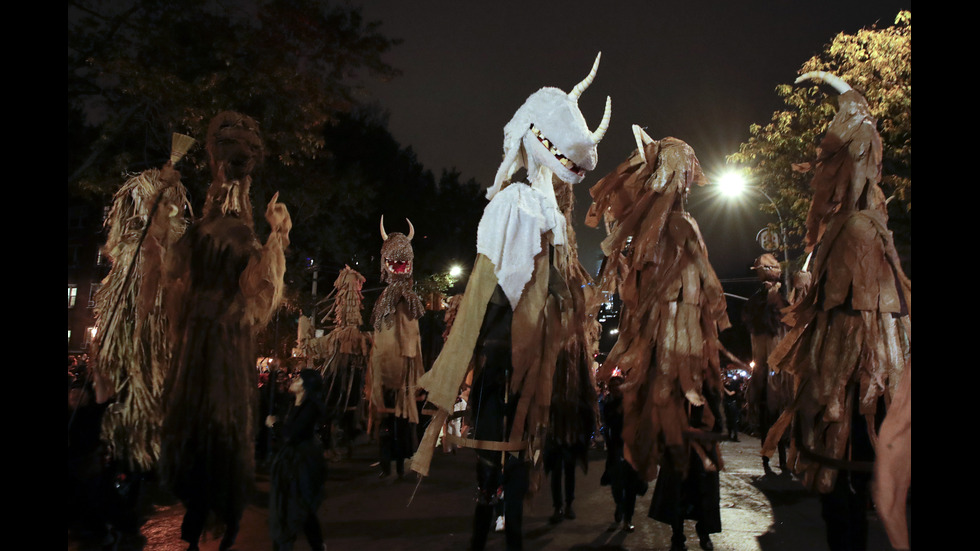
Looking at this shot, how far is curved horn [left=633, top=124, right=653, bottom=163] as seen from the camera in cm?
477

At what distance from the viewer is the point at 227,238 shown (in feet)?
11.6

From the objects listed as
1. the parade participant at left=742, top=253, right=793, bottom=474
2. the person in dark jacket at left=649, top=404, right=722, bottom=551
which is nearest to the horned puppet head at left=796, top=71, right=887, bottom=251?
the person in dark jacket at left=649, top=404, right=722, bottom=551

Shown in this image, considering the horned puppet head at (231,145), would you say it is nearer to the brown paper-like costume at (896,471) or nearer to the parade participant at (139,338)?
the parade participant at (139,338)

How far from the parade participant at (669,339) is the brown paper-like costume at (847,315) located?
0.65 metres

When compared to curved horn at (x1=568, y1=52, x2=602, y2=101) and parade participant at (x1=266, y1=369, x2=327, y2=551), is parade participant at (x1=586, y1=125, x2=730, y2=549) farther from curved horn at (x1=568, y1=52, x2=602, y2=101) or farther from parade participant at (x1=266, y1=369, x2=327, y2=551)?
parade participant at (x1=266, y1=369, x2=327, y2=551)

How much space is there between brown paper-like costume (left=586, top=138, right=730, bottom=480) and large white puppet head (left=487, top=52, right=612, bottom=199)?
92cm

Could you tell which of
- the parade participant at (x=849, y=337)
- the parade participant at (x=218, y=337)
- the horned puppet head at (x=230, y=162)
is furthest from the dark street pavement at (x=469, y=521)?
the horned puppet head at (x=230, y=162)

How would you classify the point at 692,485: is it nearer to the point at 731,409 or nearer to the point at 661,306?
the point at 661,306

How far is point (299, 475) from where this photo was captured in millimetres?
4004

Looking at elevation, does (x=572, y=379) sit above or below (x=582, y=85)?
below

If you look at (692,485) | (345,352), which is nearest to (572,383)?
(692,485)

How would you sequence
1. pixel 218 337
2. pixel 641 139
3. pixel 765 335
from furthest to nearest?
pixel 765 335 → pixel 641 139 → pixel 218 337

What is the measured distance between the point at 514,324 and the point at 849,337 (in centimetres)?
172
